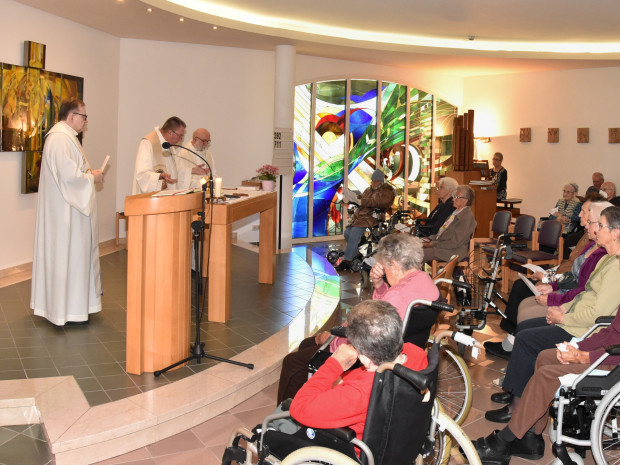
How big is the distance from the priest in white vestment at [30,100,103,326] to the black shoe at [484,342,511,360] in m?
3.21

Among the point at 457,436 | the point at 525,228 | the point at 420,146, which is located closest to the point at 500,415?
the point at 457,436

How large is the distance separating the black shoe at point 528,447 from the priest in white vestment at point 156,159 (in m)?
3.94

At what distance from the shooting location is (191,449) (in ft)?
11.7

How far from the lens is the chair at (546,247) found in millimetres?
7207

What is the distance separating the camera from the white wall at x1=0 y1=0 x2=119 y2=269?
6883mm

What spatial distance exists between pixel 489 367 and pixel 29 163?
5.33 m

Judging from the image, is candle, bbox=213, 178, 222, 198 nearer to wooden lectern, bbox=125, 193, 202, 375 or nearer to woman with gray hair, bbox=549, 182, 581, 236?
wooden lectern, bbox=125, 193, 202, 375

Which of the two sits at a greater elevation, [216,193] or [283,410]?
[216,193]

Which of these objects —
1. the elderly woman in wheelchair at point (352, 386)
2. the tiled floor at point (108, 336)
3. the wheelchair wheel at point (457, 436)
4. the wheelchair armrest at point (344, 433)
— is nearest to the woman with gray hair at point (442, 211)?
the tiled floor at point (108, 336)

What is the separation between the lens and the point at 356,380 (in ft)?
7.77

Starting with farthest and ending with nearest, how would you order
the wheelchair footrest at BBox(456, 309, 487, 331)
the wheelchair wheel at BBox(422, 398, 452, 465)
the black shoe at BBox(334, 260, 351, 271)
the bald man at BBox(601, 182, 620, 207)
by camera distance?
the bald man at BBox(601, 182, 620, 207) < the black shoe at BBox(334, 260, 351, 271) < the wheelchair footrest at BBox(456, 309, 487, 331) < the wheelchair wheel at BBox(422, 398, 452, 465)

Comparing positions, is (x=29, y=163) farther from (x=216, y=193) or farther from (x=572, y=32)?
(x=572, y=32)

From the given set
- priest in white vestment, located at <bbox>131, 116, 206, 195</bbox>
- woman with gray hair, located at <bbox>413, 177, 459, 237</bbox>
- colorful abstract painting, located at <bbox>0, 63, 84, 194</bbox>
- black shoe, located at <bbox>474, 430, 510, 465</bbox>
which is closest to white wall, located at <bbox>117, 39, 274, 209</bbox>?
colorful abstract painting, located at <bbox>0, 63, 84, 194</bbox>

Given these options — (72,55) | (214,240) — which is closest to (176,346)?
(214,240)
